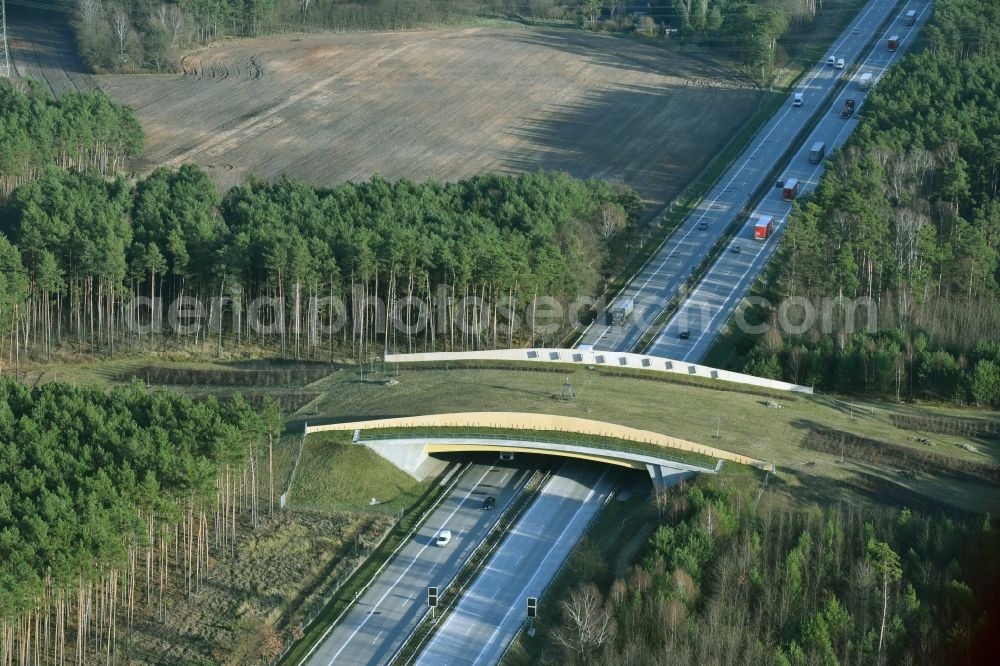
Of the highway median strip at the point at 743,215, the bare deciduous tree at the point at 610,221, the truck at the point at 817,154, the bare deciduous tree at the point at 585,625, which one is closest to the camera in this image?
the bare deciduous tree at the point at 585,625

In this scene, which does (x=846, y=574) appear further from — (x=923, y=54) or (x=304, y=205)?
(x=923, y=54)

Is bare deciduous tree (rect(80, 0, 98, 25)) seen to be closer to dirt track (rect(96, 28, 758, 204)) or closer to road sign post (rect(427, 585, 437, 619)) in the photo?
dirt track (rect(96, 28, 758, 204))

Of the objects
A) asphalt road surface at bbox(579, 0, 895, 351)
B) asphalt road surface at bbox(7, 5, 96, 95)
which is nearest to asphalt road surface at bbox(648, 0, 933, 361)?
asphalt road surface at bbox(579, 0, 895, 351)

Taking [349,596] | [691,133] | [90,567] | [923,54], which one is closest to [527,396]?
[349,596]

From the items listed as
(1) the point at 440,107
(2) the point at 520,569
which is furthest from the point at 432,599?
(1) the point at 440,107

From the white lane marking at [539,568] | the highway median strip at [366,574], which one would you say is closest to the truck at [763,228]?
the white lane marking at [539,568]

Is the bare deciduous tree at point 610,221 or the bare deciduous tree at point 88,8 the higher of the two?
the bare deciduous tree at point 88,8

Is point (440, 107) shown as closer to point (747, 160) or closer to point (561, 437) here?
point (747, 160)

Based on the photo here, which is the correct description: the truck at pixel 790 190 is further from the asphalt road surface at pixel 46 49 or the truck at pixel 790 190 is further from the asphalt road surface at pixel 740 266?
the asphalt road surface at pixel 46 49
